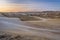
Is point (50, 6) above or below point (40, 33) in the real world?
above

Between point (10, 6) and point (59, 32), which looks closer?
point (59, 32)

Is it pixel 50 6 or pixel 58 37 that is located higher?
pixel 50 6

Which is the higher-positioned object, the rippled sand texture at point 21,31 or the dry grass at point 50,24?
the dry grass at point 50,24

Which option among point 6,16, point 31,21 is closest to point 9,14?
point 6,16

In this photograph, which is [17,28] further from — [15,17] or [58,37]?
[58,37]

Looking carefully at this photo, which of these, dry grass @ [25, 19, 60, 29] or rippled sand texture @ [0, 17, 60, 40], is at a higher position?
dry grass @ [25, 19, 60, 29]

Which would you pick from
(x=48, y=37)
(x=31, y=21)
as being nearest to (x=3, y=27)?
(x=31, y=21)

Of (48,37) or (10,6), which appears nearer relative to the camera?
(48,37)

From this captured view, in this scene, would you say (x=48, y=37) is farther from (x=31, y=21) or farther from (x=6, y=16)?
(x=6, y=16)
